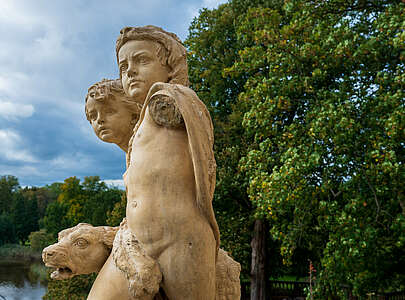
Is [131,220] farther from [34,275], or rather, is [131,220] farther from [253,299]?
[34,275]

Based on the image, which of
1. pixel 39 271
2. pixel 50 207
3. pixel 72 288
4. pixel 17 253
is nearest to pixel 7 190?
pixel 17 253

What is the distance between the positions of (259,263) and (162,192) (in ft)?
32.1

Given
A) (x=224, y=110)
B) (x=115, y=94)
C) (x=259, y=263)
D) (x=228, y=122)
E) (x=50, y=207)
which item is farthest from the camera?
(x=50, y=207)

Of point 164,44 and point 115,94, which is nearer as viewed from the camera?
point 164,44

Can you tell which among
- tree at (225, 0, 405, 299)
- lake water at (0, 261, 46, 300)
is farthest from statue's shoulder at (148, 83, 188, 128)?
lake water at (0, 261, 46, 300)

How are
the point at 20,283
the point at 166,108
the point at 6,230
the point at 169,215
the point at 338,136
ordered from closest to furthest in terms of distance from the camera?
the point at 169,215
the point at 166,108
the point at 338,136
the point at 20,283
the point at 6,230

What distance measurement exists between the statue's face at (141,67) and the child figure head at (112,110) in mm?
446

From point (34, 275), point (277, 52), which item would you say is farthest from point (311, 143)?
point (34, 275)

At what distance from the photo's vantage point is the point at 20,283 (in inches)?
801

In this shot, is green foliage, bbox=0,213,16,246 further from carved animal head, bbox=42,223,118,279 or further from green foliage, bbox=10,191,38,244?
carved animal head, bbox=42,223,118,279

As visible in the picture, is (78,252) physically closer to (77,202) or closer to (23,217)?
(77,202)

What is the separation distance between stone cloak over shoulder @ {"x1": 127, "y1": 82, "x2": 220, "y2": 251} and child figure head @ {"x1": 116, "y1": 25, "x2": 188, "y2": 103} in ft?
0.97

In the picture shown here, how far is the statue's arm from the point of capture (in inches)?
83.1

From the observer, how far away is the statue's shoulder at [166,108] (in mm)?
2111
